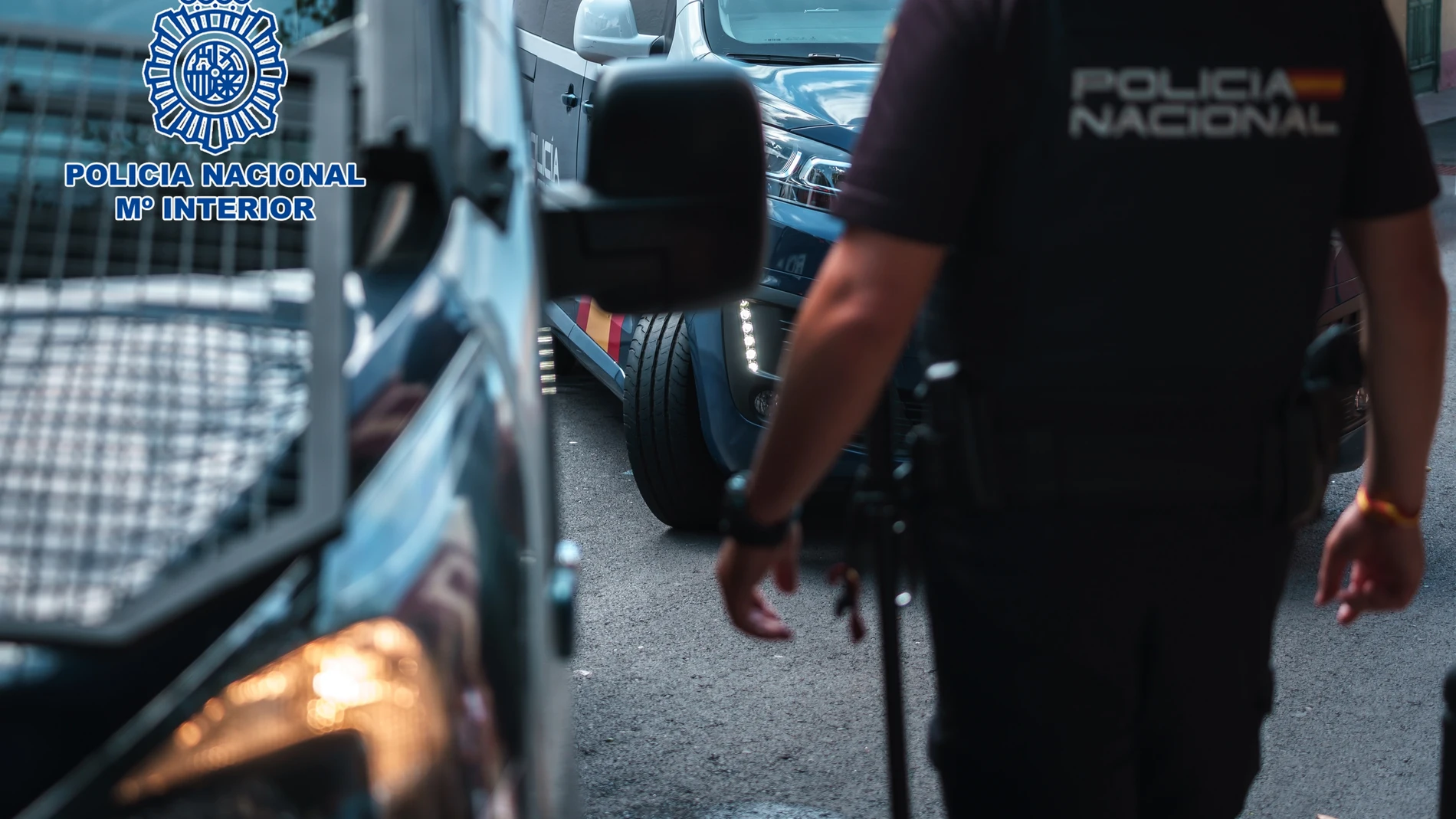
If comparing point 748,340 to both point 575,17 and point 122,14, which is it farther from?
point 122,14

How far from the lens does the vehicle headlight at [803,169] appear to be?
414cm

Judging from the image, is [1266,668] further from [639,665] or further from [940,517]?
[639,665]

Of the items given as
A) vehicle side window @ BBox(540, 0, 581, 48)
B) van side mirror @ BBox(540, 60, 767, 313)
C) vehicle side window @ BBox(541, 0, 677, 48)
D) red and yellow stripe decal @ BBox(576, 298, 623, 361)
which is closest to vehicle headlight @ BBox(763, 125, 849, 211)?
red and yellow stripe decal @ BBox(576, 298, 623, 361)

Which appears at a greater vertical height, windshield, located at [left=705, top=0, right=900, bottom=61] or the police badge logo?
the police badge logo

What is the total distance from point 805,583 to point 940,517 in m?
2.52

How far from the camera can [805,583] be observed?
4348 mm

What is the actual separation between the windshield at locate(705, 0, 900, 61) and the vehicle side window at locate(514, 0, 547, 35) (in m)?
1.62

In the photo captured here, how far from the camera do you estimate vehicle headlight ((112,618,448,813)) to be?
35.9 inches

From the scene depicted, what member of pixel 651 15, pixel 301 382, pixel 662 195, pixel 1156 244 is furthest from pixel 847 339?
pixel 651 15

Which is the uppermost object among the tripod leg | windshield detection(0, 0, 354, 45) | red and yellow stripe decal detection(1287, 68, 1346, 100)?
red and yellow stripe decal detection(1287, 68, 1346, 100)

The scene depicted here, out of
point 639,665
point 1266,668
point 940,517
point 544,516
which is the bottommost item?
point 639,665

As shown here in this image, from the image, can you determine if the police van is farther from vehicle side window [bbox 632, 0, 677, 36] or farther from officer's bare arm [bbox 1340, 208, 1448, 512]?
vehicle side window [bbox 632, 0, 677, 36]

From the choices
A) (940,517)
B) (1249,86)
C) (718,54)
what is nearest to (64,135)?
(940,517)

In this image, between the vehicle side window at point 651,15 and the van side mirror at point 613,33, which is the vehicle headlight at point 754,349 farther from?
the vehicle side window at point 651,15
